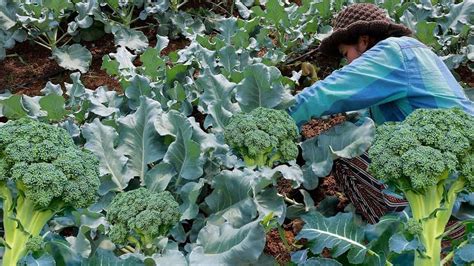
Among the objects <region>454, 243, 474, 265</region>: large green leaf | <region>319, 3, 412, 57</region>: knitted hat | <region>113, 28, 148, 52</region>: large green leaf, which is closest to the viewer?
<region>454, 243, 474, 265</region>: large green leaf

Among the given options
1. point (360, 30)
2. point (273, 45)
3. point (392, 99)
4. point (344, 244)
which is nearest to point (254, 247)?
point (344, 244)

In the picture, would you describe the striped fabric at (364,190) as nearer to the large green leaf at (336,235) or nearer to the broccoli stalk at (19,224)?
the large green leaf at (336,235)

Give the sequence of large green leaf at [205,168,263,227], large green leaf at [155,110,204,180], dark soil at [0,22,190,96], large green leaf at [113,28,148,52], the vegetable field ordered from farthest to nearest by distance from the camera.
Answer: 1. large green leaf at [113,28,148,52]
2. dark soil at [0,22,190,96]
3. large green leaf at [155,110,204,180]
4. large green leaf at [205,168,263,227]
5. the vegetable field

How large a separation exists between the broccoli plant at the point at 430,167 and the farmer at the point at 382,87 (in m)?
0.46

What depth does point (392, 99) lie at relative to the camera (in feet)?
9.82

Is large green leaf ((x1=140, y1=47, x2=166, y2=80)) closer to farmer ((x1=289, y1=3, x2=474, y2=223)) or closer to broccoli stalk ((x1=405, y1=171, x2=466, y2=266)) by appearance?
farmer ((x1=289, y1=3, x2=474, y2=223))

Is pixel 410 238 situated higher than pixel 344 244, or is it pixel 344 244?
pixel 410 238

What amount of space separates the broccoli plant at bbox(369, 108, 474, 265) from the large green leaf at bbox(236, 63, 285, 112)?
2.76 feet

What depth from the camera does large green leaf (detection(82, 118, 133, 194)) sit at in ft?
9.68

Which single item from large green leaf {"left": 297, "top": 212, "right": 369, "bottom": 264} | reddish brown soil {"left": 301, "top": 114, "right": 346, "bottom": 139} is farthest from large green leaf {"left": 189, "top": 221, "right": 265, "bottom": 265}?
reddish brown soil {"left": 301, "top": 114, "right": 346, "bottom": 139}

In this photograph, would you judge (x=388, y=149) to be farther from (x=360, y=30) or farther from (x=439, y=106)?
(x=360, y=30)

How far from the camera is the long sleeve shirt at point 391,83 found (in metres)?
2.92

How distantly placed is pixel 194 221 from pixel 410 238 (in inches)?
35.7

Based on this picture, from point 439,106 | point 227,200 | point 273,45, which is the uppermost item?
point 439,106
